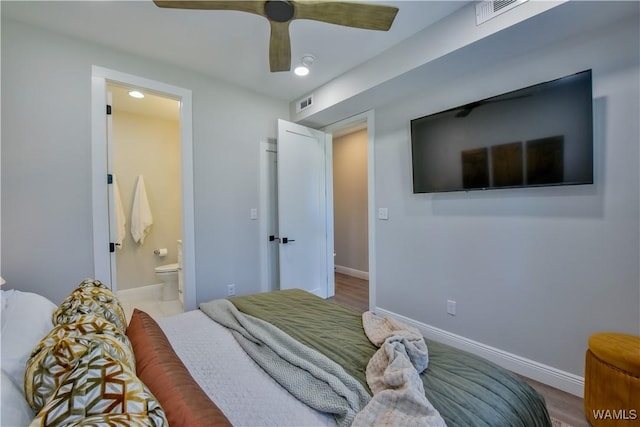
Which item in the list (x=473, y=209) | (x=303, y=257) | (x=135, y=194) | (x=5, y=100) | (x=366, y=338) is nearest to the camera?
(x=366, y=338)

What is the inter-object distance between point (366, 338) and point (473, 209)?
1.49 m

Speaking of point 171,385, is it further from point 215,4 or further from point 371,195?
point 371,195

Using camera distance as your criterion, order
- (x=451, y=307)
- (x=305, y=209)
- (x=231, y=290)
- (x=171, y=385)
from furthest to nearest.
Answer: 1. (x=305, y=209)
2. (x=231, y=290)
3. (x=451, y=307)
4. (x=171, y=385)

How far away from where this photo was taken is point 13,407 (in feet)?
2.23

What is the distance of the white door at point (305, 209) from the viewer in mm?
3145

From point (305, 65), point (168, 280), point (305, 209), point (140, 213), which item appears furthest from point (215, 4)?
point (168, 280)

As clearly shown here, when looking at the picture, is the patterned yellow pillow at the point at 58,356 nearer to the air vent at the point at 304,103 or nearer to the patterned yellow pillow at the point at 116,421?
the patterned yellow pillow at the point at 116,421

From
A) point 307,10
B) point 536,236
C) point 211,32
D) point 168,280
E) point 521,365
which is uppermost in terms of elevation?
point 211,32

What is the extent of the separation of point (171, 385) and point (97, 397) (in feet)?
0.94

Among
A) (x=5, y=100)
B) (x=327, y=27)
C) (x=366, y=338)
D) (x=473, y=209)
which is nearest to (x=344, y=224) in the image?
(x=473, y=209)

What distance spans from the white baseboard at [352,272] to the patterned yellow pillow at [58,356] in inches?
166

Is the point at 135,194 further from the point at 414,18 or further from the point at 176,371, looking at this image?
the point at 414,18

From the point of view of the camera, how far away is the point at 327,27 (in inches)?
81.0

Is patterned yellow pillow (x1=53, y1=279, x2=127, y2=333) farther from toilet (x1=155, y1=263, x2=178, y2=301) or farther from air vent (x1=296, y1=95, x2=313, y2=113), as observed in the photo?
air vent (x1=296, y1=95, x2=313, y2=113)
